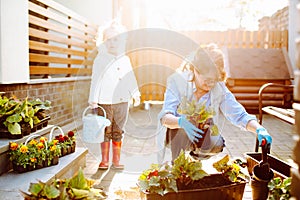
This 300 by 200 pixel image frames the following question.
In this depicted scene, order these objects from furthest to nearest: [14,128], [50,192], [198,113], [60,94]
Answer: [60,94], [14,128], [198,113], [50,192]

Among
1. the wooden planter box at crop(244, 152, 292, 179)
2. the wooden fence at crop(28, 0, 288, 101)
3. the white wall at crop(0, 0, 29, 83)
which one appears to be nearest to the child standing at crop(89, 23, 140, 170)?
the white wall at crop(0, 0, 29, 83)

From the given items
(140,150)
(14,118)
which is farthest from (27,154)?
(140,150)

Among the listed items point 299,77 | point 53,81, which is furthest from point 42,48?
point 299,77

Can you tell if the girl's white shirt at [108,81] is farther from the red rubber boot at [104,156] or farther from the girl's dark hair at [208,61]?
the girl's dark hair at [208,61]

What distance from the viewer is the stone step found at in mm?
2143

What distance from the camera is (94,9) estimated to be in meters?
6.87

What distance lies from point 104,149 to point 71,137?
0.35m

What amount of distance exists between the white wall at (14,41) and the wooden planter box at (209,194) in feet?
7.10

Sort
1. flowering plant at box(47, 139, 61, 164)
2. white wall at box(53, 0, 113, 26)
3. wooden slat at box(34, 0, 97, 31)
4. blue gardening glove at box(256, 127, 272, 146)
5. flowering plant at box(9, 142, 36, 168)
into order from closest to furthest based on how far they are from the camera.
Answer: blue gardening glove at box(256, 127, 272, 146) → flowering plant at box(9, 142, 36, 168) → flowering plant at box(47, 139, 61, 164) → wooden slat at box(34, 0, 97, 31) → white wall at box(53, 0, 113, 26)

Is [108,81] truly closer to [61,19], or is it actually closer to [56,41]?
[56,41]

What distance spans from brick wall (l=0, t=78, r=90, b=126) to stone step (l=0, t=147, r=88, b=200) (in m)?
1.02

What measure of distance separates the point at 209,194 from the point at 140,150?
2403 mm

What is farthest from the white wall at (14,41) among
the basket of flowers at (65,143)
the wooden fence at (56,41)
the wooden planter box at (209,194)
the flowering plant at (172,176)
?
the wooden planter box at (209,194)

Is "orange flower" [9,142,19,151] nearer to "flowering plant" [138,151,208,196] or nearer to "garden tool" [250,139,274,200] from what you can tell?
"flowering plant" [138,151,208,196]
